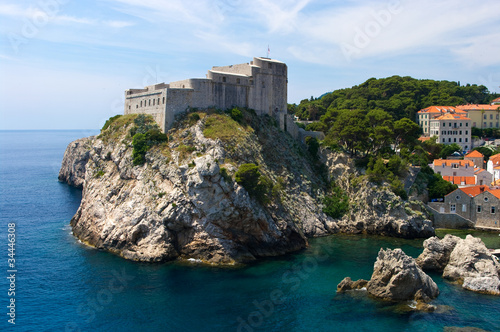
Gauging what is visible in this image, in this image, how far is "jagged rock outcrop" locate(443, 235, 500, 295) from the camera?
3572 cm

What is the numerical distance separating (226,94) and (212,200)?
770 inches

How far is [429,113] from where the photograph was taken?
93250mm

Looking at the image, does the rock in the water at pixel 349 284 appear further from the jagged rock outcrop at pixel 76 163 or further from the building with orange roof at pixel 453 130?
the jagged rock outcrop at pixel 76 163

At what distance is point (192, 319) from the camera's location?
30.8 m

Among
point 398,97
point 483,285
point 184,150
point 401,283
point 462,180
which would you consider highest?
point 398,97

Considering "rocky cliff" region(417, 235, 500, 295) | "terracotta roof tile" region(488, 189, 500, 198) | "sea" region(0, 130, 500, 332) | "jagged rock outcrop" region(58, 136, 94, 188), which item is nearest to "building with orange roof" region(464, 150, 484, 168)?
"terracotta roof tile" region(488, 189, 500, 198)

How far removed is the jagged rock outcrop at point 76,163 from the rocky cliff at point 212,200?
33060mm

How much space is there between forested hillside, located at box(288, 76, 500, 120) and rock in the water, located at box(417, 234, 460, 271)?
49194mm

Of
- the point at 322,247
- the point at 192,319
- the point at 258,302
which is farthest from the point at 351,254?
the point at 192,319

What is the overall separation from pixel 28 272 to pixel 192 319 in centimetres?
1845

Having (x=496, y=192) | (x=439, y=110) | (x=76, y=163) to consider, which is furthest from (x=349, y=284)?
(x=76, y=163)

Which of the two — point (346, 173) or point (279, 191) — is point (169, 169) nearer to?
point (279, 191)

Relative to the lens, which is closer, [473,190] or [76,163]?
[473,190]

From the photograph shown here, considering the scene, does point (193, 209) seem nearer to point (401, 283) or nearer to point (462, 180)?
point (401, 283)
